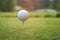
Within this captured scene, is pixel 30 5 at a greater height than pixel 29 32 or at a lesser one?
greater

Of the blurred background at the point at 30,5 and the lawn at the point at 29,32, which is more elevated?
the blurred background at the point at 30,5

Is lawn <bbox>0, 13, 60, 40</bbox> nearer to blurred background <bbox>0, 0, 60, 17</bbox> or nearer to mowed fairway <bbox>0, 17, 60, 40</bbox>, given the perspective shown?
mowed fairway <bbox>0, 17, 60, 40</bbox>

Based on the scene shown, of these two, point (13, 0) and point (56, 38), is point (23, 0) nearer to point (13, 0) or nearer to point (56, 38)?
point (13, 0)

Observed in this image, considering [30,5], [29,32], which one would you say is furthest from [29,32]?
[30,5]

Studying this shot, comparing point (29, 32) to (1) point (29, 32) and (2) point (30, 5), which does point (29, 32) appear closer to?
(1) point (29, 32)

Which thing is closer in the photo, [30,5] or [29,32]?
[29,32]

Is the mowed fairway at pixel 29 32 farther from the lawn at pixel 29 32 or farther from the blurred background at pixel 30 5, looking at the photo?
the blurred background at pixel 30 5

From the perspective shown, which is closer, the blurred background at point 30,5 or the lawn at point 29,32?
the lawn at point 29,32

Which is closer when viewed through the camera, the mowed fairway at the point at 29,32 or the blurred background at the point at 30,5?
the mowed fairway at the point at 29,32

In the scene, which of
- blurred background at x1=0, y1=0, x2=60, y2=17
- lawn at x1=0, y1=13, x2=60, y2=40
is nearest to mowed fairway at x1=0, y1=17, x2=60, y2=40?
lawn at x1=0, y1=13, x2=60, y2=40

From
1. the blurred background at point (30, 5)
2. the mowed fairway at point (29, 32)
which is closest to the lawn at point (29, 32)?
the mowed fairway at point (29, 32)

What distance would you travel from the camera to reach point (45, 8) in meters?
18.2

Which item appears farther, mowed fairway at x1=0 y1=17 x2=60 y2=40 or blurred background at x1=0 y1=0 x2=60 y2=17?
blurred background at x1=0 y1=0 x2=60 y2=17

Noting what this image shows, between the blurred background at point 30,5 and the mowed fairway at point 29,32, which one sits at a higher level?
the blurred background at point 30,5
